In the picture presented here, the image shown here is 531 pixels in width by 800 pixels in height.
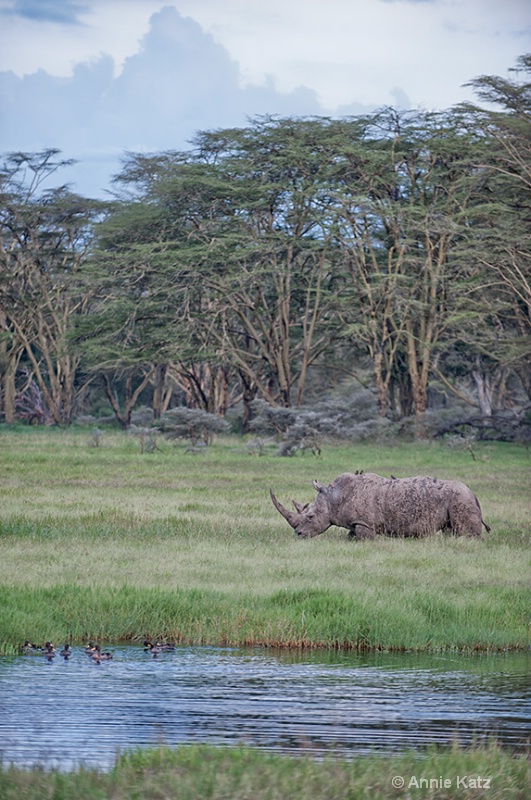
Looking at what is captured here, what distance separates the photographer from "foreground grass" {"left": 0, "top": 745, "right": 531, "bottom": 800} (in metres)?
6.16

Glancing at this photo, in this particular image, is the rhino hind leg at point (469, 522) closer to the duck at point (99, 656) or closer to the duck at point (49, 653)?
the duck at point (99, 656)

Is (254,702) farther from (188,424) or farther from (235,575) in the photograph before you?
(188,424)

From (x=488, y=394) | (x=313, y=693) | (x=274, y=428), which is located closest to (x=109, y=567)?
(x=313, y=693)

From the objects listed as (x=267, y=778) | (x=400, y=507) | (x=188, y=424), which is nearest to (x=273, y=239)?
(x=188, y=424)

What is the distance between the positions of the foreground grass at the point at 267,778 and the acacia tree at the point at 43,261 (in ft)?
157

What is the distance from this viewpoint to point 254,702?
8758mm

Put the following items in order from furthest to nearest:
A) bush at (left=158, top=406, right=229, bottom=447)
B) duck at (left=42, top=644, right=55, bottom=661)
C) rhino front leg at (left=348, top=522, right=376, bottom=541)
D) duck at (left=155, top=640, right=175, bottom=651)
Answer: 1. bush at (left=158, top=406, right=229, bottom=447)
2. rhino front leg at (left=348, top=522, right=376, bottom=541)
3. duck at (left=155, top=640, right=175, bottom=651)
4. duck at (left=42, top=644, right=55, bottom=661)

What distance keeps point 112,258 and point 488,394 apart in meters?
22.7

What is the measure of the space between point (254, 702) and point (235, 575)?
15.7 feet

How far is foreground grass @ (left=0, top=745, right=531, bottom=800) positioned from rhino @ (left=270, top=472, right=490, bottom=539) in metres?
9.94

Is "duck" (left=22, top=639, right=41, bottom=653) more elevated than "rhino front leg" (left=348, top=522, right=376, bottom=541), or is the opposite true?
"rhino front leg" (left=348, top=522, right=376, bottom=541)

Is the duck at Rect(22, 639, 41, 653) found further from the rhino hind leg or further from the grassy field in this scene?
the rhino hind leg

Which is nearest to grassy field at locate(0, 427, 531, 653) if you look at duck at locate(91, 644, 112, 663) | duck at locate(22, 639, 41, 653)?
duck at locate(22, 639, 41, 653)

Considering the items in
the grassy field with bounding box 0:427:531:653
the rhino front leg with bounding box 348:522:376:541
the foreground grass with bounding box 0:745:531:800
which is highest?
the rhino front leg with bounding box 348:522:376:541
